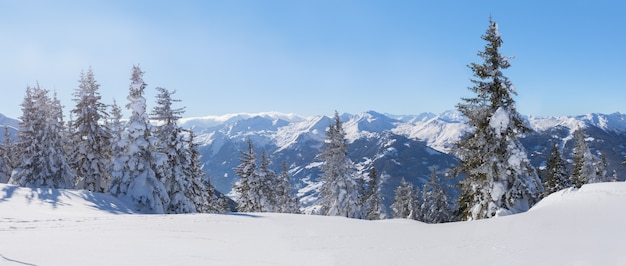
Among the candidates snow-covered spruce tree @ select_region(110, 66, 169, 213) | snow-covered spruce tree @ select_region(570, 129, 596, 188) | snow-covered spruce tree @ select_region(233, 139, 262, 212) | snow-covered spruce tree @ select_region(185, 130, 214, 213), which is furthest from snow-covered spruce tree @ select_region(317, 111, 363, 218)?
snow-covered spruce tree @ select_region(570, 129, 596, 188)

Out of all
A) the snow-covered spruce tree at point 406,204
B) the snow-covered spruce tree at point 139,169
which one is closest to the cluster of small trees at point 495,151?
the snow-covered spruce tree at point 139,169

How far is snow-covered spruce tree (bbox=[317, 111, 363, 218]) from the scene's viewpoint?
36.0 meters

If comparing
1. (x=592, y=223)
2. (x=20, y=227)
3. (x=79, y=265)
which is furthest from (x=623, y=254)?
(x=20, y=227)

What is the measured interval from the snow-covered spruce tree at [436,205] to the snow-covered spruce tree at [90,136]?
42704 mm

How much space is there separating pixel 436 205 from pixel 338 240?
159 ft

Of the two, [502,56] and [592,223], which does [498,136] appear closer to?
[502,56]

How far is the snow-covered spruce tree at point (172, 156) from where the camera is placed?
3008cm

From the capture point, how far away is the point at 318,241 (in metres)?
11.1

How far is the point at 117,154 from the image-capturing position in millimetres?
30484

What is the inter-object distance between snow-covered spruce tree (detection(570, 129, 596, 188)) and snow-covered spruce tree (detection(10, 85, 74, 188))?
52.1m

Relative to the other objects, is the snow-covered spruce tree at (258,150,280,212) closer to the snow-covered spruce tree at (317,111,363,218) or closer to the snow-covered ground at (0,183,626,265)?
the snow-covered spruce tree at (317,111,363,218)

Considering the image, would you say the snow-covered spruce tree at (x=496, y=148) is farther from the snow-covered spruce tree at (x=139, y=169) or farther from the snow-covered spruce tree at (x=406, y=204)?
the snow-covered spruce tree at (x=406, y=204)

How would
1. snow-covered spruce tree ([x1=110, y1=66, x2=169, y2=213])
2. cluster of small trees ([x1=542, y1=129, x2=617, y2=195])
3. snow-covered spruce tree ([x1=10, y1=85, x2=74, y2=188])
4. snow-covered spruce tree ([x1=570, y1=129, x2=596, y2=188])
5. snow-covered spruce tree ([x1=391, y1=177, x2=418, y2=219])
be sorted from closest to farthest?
snow-covered spruce tree ([x1=110, y1=66, x2=169, y2=213])
snow-covered spruce tree ([x1=10, y1=85, x2=74, y2=188])
cluster of small trees ([x1=542, y1=129, x2=617, y2=195])
snow-covered spruce tree ([x1=570, y1=129, x2=596, y2=188])
snow-covered spruce tree ([x1=391, y1=177, x2=418, y2=219])

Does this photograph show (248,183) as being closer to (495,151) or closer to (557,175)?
(495,151)
